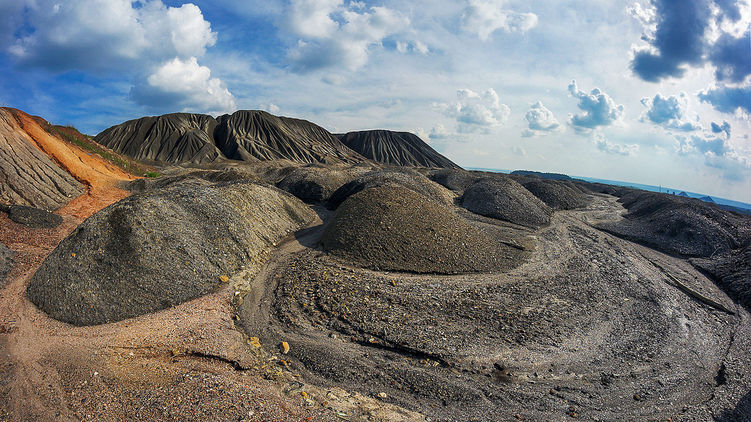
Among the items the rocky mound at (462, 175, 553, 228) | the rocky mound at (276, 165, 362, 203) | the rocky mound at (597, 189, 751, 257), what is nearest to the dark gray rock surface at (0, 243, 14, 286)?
the rocky mound at (276, 165, 362, 203)

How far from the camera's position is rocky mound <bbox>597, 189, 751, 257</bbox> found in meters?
17.0

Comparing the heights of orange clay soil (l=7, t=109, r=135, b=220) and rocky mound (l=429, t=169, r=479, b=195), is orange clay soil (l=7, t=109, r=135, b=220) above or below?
below

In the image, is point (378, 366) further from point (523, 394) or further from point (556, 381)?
point (556, 381)

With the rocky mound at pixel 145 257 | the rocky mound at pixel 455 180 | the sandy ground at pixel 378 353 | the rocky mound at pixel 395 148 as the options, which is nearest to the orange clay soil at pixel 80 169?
the sandy ground at pixel 378 353

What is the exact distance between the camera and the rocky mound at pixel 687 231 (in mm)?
17047

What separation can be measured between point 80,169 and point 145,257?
13881 mm

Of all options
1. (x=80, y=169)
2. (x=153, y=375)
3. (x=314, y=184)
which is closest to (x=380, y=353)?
(x=153, y=375)

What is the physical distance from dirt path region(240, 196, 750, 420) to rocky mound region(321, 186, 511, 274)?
594mm

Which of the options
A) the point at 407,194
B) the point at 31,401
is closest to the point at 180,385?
the point at 31,401

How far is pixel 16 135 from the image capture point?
16516mm

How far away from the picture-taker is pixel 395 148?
Result: 73.1 m

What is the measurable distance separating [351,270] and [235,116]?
60448 mm

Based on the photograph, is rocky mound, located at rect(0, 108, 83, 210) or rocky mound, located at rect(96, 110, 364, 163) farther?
rocky mound, located at rect(96, 110, 364, 163)

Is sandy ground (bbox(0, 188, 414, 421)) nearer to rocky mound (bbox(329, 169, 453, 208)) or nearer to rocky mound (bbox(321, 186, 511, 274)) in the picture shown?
rocky mound (bbox(321, 186, 511, 274))
